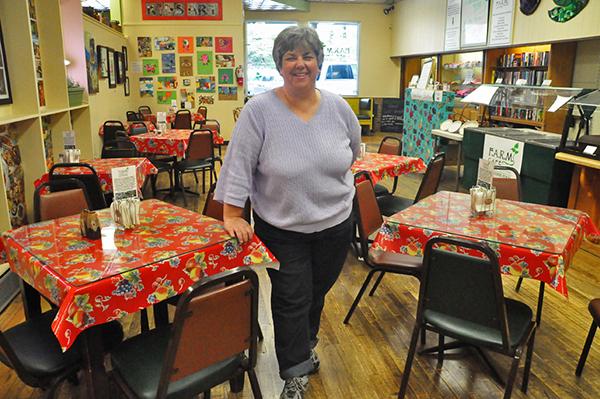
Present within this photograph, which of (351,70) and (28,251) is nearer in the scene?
(28,251)

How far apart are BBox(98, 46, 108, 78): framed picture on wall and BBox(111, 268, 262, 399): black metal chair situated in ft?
21.5

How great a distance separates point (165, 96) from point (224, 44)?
1.64 metres

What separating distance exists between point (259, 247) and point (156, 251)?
42cm

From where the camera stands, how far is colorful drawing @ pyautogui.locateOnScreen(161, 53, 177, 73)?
10086 millimetres

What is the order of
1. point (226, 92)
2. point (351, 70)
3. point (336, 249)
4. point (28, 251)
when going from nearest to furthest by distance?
point (28, 251) → point (336, 249) → point (226, 92) → point (351, 70)

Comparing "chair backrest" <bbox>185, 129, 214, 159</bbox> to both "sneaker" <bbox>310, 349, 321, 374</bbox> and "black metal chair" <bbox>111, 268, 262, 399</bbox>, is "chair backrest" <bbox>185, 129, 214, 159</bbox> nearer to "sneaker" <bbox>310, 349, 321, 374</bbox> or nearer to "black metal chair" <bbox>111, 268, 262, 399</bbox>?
"sneaker" <bbox>310, 349, 321, 374</bbox>

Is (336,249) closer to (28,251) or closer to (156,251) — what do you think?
(156,251)

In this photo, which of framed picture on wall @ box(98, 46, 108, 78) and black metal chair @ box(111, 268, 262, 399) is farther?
framed picture on wall @ box(98, 46, 108, 78)

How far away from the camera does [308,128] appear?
1851 millimetres

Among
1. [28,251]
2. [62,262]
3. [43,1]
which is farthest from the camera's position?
[43,1]

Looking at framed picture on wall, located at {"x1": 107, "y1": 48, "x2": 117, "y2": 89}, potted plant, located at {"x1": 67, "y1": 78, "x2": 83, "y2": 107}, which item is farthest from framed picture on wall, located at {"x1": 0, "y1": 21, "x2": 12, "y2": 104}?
framed picture on wall, located at {"x1": 107, "y1": 48, "x2": 117, "y2": 89}

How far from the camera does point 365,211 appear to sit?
2908mm

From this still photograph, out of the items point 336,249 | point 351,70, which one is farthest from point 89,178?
point 351,70

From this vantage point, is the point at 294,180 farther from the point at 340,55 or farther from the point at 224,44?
the point at 340,55
